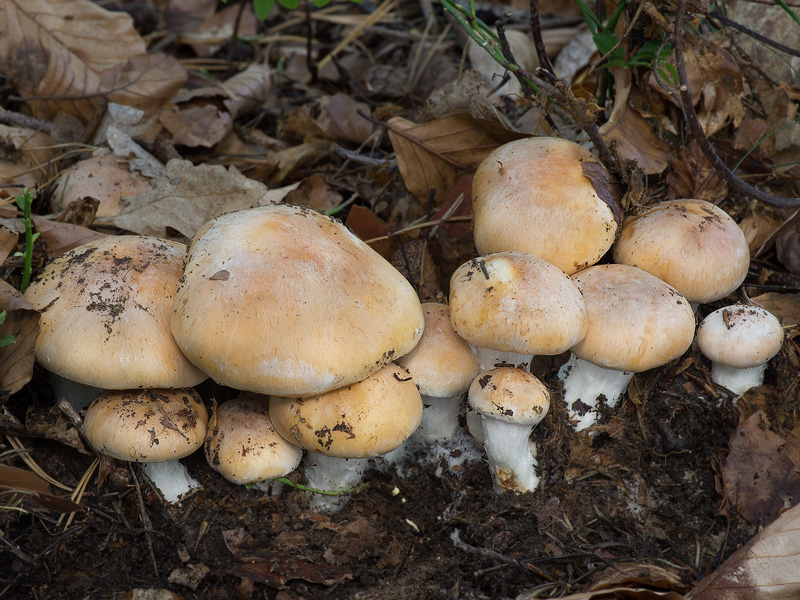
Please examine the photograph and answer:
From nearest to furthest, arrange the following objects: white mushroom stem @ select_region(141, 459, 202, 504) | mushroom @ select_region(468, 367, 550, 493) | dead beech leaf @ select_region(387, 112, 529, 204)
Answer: mushroom @ select_region(468, 367, 550, 493) → white mushroom stem @ select_region(141, 459, 202, 504) → dead beech leaf @ select_region(387, 112, 529, 204)

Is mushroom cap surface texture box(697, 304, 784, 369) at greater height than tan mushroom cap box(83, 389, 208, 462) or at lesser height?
greater

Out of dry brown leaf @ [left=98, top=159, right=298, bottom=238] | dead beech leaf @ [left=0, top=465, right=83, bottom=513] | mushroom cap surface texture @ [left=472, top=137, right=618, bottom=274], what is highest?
mushroom cap surface texture @ [left=472, top=137, right=618, bottom=274]

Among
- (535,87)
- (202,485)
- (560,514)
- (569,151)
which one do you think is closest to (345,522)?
(202,485)

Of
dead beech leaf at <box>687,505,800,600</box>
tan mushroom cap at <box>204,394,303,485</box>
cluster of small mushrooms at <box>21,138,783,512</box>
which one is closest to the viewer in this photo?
dead beech leaf at <box>687,505,800,600</box>

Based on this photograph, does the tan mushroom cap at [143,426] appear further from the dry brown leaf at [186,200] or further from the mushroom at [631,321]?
the mushroom at [631,321]

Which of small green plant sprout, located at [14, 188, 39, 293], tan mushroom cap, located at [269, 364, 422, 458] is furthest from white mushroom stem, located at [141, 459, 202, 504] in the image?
small green plant sprout, located at [14, 188, 39, 293]

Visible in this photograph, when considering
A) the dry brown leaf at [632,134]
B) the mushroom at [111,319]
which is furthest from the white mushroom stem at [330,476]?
the dry brown leaf at [632,134]

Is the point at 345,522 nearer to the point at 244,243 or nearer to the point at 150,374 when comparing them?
the point at 150,374

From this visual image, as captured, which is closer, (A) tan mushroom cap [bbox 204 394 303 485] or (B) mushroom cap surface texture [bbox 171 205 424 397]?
(B) mushroom cap surface texture [bbox 171 205 424 397]

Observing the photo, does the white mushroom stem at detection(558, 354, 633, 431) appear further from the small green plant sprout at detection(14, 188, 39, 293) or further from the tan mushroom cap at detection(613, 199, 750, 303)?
the small green plant sprout at detection(14, 188, 39, 293)
